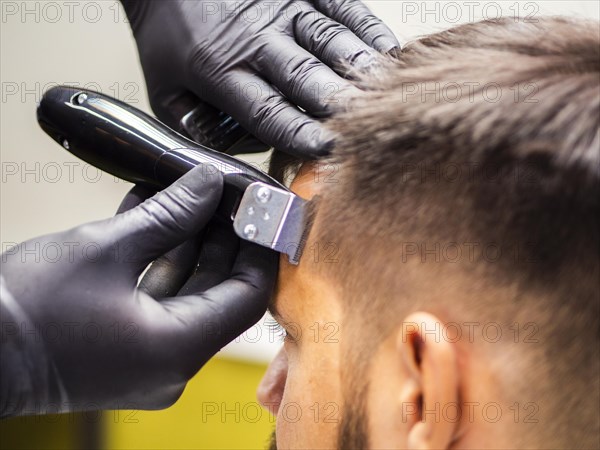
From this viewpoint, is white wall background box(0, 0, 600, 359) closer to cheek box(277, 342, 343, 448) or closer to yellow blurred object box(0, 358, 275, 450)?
yellow blurred object box(0, 358, 275, 450)

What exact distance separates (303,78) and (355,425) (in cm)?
39

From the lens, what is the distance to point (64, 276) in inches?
27.5

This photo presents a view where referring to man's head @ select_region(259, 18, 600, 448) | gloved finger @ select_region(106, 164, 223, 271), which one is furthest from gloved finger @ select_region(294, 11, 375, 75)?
gloved finger @ select_region(106, 164, 223, 271)

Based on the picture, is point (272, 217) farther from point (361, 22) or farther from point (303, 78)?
point (361, 22)

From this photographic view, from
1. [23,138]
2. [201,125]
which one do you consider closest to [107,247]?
[201,125]

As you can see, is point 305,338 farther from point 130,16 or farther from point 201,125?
A: point 130,16

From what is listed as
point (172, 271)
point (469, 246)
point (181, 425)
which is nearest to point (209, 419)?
point (181, 425)

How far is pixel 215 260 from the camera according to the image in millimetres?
804

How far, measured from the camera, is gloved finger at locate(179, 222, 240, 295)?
0.79 meters

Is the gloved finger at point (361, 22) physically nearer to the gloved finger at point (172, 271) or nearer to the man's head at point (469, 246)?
the man's head at point (469, 246)

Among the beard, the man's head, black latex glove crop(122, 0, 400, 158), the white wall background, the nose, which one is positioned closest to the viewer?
the man's head

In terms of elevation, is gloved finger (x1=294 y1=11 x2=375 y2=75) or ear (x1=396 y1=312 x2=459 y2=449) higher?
gloved finger (x1=294 y1=11 x2=375 y2=75)

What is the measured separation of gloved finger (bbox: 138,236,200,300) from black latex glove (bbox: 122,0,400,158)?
0.51 feet

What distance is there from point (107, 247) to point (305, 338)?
23 cm
